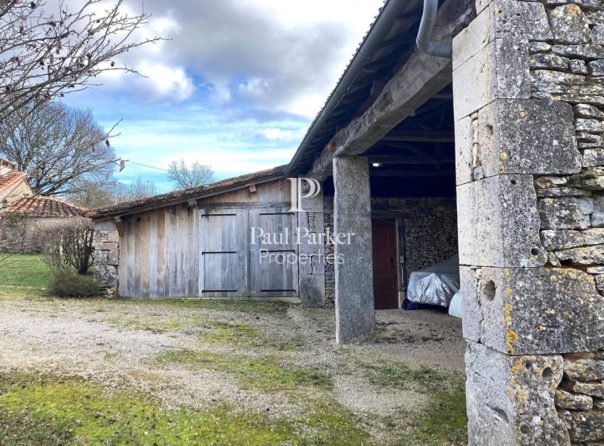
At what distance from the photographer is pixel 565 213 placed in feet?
7.03

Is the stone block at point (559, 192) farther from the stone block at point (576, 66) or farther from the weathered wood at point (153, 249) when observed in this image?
the weathered wood at point (153, 249)

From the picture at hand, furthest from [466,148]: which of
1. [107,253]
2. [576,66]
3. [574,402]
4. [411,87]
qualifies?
[107,253]

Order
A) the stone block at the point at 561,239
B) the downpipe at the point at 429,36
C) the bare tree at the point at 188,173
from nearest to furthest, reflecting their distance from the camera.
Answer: the stone block at the point at 561,239, the downpipe at the point at 429,36, the bare tree at the point at 188,173

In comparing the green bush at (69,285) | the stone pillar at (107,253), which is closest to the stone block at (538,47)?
the stone pillar at (107,253)

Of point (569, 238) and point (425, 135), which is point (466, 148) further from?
point (425, 135)

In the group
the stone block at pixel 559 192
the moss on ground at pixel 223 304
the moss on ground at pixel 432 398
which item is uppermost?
the stone block at pixel 559 192

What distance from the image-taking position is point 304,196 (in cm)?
913

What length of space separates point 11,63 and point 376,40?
88.4 inches

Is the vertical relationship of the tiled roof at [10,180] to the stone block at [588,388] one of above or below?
above

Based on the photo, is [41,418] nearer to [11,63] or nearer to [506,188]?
[11,63]

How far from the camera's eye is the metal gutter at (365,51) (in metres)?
2.68

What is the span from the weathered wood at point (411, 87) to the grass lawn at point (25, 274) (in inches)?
357

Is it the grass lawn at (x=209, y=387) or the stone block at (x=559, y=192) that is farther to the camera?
the grass lawn at (x=209, y=387)

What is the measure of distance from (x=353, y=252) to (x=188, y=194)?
182 inches
